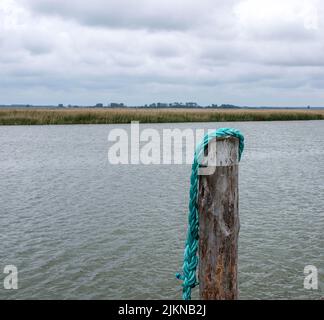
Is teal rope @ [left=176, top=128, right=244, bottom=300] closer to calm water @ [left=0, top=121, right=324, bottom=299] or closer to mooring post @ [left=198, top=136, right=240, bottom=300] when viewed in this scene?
mooring post @ [left=198, top=136, right=240, bottom=300]

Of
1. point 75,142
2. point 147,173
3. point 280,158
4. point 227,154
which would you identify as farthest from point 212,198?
point 75,142

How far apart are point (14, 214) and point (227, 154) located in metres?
10.6

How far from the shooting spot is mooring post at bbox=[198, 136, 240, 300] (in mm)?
3340

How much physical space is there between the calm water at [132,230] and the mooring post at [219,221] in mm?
3931

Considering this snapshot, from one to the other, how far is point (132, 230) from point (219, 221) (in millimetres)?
7750

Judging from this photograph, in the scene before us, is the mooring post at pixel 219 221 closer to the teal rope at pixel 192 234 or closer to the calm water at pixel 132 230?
the teal rope at pixel 192 234

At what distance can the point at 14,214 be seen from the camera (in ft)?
41.0

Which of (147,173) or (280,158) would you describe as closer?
(147,173)

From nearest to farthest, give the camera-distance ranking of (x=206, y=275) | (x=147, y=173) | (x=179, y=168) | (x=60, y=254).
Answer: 1. (x=206, y=275)
2. (x=60, y=254)
3. (x=147, y=173)
4. (x=179, y=168)

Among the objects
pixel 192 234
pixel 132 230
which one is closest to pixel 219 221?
pixel 192 234

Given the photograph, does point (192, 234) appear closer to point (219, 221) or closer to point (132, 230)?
point (219, 221)

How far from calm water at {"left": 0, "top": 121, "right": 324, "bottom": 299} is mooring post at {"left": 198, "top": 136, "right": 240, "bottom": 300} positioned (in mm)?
3931

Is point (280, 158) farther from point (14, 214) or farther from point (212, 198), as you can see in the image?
point (212, 198)
